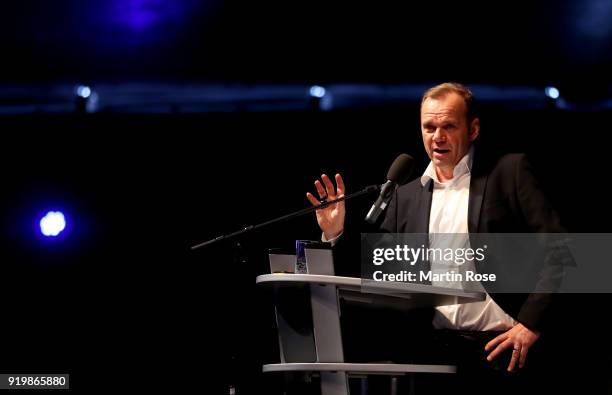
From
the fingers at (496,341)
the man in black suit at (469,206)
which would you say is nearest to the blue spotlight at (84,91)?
the man in black suit at (469,206)

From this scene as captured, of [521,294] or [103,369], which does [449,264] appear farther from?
[103,369]

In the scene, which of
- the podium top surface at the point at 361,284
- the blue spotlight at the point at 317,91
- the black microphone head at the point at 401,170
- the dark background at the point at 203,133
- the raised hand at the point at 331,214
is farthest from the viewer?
the blue spotlight at the point at 317,91

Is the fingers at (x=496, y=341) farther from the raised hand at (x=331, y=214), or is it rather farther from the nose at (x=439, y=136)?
the nose at (x=439, y=136)

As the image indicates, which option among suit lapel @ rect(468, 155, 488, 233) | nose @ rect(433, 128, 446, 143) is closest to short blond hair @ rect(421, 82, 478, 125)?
nose @ rect(433, 128, 446, 143)

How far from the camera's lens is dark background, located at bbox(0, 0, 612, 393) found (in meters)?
4.14

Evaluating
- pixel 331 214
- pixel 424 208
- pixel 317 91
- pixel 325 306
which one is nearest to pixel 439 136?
pixel 424 208

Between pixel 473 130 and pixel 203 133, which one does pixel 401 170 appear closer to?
pixel 473 130

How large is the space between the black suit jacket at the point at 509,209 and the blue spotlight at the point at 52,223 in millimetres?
2594

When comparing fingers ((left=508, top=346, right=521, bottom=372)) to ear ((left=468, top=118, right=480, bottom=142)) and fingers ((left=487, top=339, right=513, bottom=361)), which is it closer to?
A: fingers ((left=487, top=339, right=513, bottom=361))

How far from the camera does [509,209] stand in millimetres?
2707

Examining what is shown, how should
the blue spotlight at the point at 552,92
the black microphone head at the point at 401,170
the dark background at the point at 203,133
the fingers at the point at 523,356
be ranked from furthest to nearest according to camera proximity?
the blue spotlight at the point at 552,92, the dark background at the point at 203,133, the black microphone head at the point at 401,170, the fingers at the point at 523,356

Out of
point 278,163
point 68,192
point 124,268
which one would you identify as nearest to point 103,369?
point 124,268

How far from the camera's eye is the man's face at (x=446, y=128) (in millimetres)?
2850

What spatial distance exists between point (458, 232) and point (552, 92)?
1.96 meters
